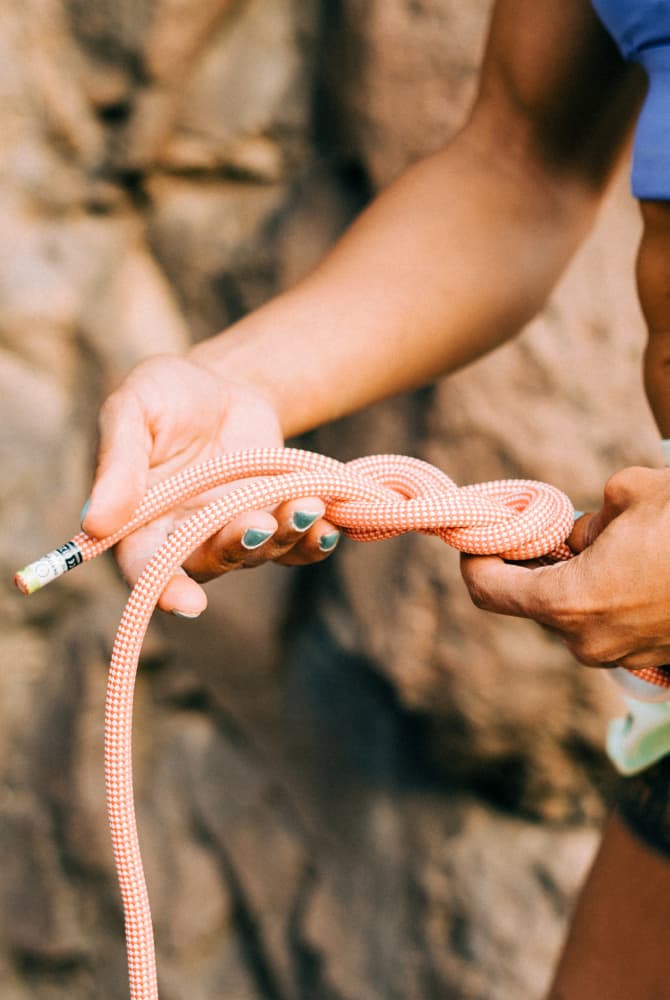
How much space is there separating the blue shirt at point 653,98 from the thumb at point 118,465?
0.27 metres

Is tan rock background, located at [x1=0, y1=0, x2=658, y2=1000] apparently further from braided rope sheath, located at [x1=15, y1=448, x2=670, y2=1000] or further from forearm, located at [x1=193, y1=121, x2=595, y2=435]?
braided rope sheath, located at [x1=15, y1=448, x2=670, y2=1000]

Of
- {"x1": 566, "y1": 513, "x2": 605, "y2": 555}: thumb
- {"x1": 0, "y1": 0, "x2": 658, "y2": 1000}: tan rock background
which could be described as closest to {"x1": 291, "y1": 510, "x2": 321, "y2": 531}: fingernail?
{"x1": 566, "y1": 513, "x2": 605, "y2": 555}: thumb

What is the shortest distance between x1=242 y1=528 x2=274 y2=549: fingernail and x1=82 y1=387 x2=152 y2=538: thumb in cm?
6

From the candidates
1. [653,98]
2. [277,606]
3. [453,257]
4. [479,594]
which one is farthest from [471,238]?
[277,606]

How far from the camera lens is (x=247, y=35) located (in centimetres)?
98

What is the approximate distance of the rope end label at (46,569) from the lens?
42cm

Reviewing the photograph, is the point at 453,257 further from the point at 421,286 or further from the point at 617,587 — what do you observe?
the point at 617,587

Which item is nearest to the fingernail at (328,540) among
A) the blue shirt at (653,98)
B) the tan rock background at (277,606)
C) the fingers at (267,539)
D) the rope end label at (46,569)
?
the fingers at (267,539)

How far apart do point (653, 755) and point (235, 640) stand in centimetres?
63

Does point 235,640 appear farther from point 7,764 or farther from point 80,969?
point 80,969

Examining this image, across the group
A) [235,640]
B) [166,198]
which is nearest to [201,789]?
[235,640]

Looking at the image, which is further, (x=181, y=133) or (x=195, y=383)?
(x=181, y=133)

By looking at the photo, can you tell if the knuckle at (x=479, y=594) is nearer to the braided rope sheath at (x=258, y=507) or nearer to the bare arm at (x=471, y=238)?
the braided rope sheath at (x=258, y=507)

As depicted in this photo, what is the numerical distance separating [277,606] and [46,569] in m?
0.65
